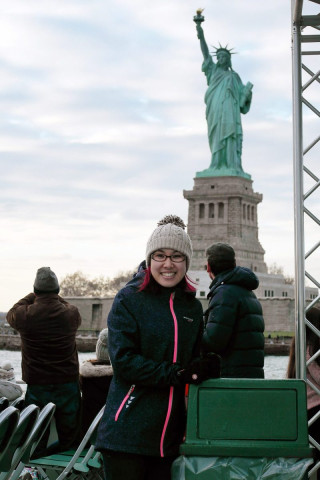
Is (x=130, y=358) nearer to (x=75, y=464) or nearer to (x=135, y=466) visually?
(x=135, y=466)

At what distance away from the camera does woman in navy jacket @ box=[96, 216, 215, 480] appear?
269cm

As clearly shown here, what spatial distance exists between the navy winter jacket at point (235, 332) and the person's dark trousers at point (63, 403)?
833 mm

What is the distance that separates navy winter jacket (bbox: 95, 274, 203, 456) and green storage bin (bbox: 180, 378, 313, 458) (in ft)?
0.30

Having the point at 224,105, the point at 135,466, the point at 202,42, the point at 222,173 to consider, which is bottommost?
the point at 135,466

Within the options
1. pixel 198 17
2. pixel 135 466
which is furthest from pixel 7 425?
pixel 198 17

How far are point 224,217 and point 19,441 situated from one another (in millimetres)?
46423

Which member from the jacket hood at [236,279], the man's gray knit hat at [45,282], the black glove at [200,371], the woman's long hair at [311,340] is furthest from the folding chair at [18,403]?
the woman's long hair at [311,340]

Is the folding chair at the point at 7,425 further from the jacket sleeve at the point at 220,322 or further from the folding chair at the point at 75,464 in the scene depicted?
the jacket sleeve at the point at 220,322

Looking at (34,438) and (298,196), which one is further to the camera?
(298,196)

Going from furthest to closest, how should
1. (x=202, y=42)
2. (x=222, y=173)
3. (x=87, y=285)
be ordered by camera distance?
(x=87, y=285) → (x=222, y=173) → (x=202, y=42)

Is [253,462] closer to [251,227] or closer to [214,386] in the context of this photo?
[214,386]

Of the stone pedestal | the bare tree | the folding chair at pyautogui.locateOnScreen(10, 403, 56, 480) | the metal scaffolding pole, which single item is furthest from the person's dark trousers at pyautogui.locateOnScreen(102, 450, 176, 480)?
the bare tree

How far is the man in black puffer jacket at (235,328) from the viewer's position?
4.04m

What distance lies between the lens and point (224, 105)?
44938mm
